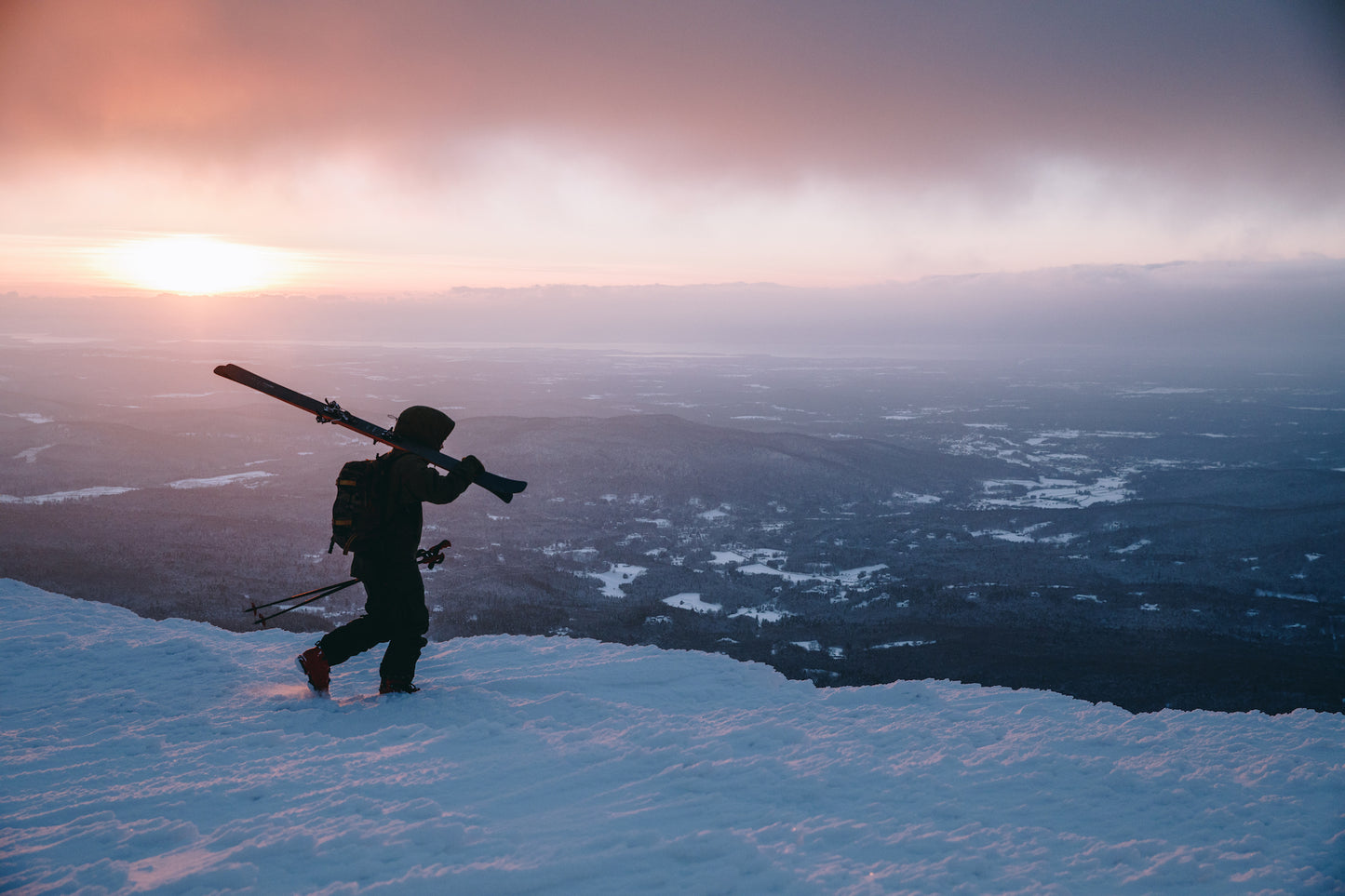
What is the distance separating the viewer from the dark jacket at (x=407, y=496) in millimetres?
5395

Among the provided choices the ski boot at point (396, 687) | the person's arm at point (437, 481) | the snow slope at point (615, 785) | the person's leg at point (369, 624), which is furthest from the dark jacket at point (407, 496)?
the snow slope at point (615, 785)

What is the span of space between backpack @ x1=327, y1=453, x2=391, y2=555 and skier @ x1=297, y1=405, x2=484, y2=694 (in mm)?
48

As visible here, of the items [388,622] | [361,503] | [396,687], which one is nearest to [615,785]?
[396,687]

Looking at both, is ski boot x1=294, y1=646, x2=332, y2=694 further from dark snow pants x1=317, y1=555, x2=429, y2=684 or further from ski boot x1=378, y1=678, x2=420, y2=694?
ski boot x1=378, y1=678, x2=420, y2=694

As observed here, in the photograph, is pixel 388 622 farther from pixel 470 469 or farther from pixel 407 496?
pixel 470 469

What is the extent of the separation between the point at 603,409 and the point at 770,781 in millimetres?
123063

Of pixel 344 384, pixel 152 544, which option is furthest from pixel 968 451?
pixel 344 384

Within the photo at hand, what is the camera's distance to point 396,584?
582cm

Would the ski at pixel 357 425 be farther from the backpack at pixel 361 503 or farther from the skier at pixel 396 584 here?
the backpack at pixel 361 503

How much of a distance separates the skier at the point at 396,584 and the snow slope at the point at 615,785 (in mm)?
276

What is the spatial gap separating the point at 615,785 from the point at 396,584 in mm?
2552

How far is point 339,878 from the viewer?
323 centimetres

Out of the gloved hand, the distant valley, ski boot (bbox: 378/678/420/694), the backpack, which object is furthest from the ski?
the distant valley

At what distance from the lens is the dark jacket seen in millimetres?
5395
